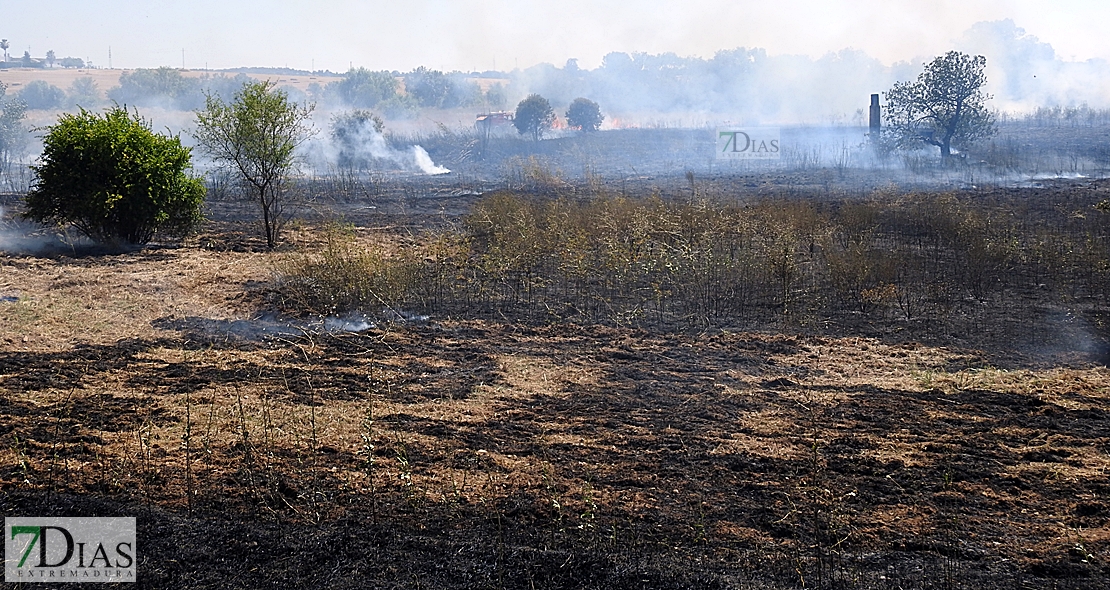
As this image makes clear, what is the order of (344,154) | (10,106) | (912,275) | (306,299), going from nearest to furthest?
(306,299), (912,275), (10,106), (344,154)

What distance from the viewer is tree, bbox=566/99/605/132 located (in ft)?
212

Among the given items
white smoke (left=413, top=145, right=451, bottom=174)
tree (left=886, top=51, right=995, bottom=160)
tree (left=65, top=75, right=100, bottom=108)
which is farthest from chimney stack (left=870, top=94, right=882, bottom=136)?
tree (left=65, top=75, right=100, bottom=108)

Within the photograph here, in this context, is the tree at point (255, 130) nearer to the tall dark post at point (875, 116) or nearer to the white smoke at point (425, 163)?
the tall dark post at point (875, 116)

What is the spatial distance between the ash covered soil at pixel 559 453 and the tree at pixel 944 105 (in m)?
28.9

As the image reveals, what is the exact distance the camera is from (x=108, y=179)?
14.1 m

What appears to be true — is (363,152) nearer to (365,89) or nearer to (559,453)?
(365,89)

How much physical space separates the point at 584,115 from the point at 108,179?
173 ft

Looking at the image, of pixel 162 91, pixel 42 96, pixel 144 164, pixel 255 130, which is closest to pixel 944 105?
pixel 255 130

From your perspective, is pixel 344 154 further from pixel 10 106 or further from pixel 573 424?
pixel 573 424

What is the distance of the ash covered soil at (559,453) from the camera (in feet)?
13.6

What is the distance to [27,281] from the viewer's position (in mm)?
11430

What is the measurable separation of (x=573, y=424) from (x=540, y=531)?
1.86 meters

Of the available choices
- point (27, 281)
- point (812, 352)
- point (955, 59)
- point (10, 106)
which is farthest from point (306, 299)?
point (10, 106)

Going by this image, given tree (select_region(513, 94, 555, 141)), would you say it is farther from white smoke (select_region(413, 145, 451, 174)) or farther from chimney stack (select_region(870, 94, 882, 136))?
chimney stack (select_region(870, 94, 882, 136))
